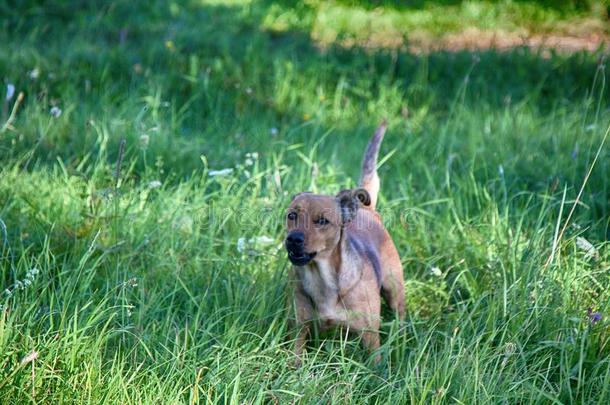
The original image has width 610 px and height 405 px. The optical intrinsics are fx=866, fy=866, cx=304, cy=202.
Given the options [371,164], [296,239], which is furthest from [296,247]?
[371,164]

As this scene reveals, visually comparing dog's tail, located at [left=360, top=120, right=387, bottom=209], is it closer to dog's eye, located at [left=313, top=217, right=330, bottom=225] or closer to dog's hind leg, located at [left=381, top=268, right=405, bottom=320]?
dog's hind leg, located at [left=381, top=268, right=405, bottom=320]

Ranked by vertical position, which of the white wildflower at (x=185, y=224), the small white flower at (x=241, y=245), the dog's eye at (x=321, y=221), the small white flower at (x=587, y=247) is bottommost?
the white wildflower at (x=185, y=224)

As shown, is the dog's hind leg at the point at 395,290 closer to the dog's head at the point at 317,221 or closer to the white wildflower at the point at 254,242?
the dog's head at the point at 317,221

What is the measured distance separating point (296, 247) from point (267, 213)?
47.6 inches

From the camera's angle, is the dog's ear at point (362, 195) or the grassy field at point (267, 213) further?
the dog's ear at point (362, 195)

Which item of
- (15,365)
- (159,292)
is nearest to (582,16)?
(159,292)

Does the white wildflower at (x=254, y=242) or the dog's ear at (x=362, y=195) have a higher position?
the dog's ear at (x=362, y=195)

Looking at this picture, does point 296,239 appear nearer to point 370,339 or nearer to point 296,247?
point 296,247

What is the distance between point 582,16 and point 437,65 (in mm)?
3440

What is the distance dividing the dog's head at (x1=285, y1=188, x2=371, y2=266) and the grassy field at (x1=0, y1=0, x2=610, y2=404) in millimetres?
467

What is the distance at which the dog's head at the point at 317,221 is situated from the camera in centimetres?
427

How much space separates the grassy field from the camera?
394cm

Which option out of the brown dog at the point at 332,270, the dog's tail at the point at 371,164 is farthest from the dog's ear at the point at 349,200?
the dog's tail at the point at 371,164

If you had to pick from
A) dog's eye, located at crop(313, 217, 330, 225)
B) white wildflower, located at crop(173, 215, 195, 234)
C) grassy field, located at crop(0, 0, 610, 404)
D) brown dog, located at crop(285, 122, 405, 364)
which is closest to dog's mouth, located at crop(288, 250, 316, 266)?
brown dog, located at crop(285, 122, 405, 364)
